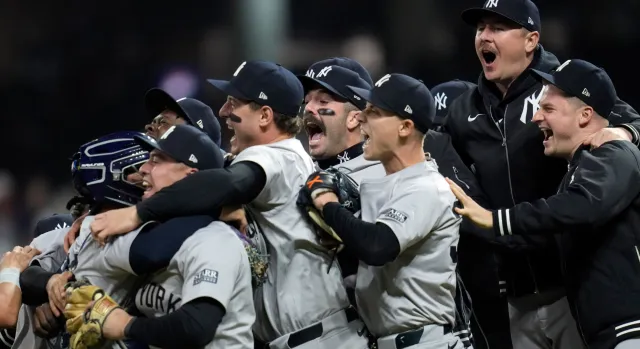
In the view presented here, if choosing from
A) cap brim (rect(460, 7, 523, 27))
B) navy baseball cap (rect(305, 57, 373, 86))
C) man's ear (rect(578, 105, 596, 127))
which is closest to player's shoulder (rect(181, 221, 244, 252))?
navy baseball cap (rect(305, 57, 373, 86))

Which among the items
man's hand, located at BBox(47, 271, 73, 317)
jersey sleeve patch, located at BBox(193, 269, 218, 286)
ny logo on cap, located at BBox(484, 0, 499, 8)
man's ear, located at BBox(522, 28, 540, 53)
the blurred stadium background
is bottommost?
the blurred stadium background

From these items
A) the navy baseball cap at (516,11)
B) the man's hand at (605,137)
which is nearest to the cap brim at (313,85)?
the navy baseball cap at (516,11)

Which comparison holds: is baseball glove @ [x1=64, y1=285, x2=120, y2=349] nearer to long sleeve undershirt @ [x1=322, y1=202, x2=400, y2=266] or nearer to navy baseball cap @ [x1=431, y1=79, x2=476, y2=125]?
long sleeve undershirt @ [x1=322, y1=202, x2=400, y2=266]

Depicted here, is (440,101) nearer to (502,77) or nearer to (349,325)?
(502,77)

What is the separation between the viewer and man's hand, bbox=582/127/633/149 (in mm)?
3701

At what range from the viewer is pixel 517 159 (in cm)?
412

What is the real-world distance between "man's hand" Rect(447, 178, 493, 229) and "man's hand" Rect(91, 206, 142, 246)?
1.07 meters

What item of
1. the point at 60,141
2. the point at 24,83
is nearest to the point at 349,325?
the point at 60,141

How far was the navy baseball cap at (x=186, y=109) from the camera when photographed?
4.53 m

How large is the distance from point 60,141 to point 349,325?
A: 4.46m

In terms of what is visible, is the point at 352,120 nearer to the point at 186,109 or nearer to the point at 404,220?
the point at 186,109

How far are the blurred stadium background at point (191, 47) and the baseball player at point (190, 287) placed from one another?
14.1 ft

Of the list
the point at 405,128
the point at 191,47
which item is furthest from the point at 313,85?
the point at 191,47

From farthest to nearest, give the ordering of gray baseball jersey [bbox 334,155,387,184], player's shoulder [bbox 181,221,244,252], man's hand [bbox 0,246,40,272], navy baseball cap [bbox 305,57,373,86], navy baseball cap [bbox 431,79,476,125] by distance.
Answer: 1. navy baseball cap [bbox 431,79,476,125]
2. navy baseball cap [bbox 305,57,373,86]
3. gray baseball jersey [bbox 334,155,387,184]
4. man's hand [bbox 0,246,40,272]
5. player's shoulder [bbox 181,221,244,252]
